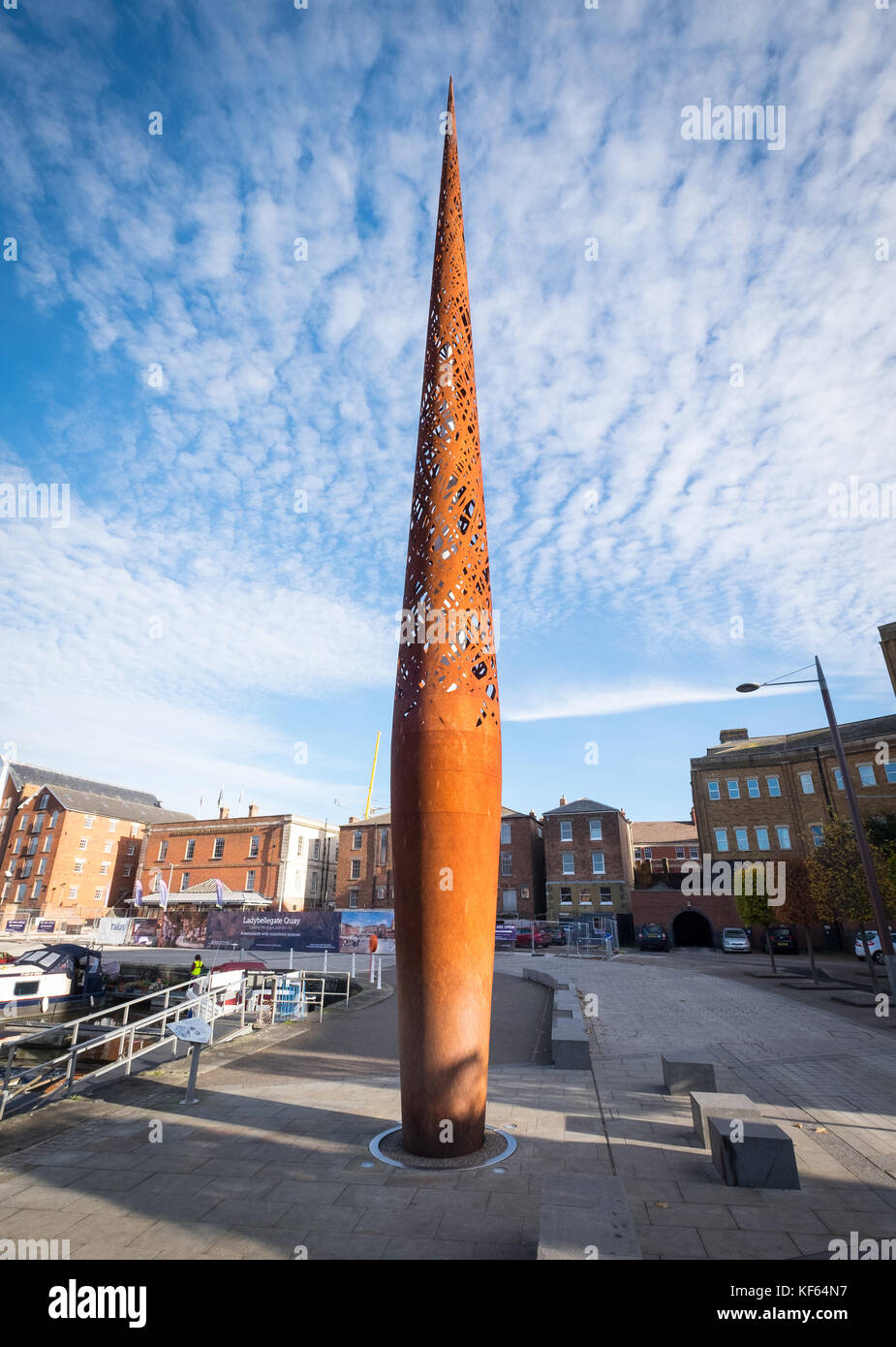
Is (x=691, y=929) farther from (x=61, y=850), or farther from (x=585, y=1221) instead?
(x=61, y=850)

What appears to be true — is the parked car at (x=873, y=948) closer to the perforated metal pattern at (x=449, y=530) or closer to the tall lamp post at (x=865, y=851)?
the tall lamp post at (x=865, y=851)

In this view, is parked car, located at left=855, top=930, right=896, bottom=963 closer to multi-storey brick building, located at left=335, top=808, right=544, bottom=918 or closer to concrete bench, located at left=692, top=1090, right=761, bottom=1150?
multi-storey brick building, located at left=335, top=808, right=544, bottom=918

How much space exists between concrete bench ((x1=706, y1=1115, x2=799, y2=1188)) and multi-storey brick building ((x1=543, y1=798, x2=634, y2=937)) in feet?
135

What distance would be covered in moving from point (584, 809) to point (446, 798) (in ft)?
141

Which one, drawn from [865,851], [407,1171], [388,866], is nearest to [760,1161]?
[407,1171]

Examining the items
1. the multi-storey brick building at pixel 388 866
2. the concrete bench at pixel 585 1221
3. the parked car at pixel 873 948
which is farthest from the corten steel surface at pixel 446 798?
the multi-storey brick building at pixel 388 866

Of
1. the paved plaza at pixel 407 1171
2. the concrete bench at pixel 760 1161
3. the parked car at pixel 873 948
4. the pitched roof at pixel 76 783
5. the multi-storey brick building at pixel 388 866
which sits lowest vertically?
the paved plaza at pixel 407 1171

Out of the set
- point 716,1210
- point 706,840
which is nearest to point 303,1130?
point 716,1210

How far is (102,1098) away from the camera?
929 centimetres

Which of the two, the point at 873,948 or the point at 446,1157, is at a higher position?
the point at 873,948

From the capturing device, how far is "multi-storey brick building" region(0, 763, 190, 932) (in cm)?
5475

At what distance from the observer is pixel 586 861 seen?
47062 millimetres

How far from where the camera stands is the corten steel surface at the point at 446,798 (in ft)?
22.2

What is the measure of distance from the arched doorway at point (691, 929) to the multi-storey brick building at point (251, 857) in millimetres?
28081
